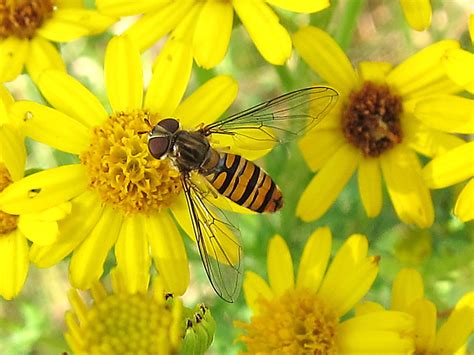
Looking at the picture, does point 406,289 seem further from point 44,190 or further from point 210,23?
point 44,190

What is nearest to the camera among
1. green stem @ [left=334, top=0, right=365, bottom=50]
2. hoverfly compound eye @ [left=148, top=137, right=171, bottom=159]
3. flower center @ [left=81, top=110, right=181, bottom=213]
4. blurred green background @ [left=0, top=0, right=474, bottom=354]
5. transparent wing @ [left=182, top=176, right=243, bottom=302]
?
transparent wing @ [left=182, top=176, right=243, bottom=302]

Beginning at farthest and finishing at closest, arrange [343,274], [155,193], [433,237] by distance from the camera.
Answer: [433,237], [343,274], [155,193]

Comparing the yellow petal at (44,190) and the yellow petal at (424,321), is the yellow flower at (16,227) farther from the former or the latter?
the yellow petal at (424,321)

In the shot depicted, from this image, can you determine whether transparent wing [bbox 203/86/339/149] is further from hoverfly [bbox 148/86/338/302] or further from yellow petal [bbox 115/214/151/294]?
yellow petal [bbox 115/214/151/294]

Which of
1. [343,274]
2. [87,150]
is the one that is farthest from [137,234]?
[343,274]

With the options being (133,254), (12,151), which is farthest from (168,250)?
(12,151)

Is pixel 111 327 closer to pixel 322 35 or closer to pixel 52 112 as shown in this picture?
pixel 52 112

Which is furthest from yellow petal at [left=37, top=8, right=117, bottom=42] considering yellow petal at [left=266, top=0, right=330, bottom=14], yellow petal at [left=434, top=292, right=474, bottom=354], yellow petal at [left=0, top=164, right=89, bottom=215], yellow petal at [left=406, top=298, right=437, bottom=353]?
yellow petal at [left=434, top=292, right=474, bottom=354]

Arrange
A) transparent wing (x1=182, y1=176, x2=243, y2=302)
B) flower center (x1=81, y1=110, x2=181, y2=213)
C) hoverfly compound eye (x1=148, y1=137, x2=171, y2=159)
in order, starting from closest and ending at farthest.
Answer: transparent wing (x1=182, y1=176, x2=243, y2=302)
hoverfly compound eye (x1=148, y1=137, x2=171, y2=159)
flower center (x1=81, y1=110, x2=181, y2=213)
